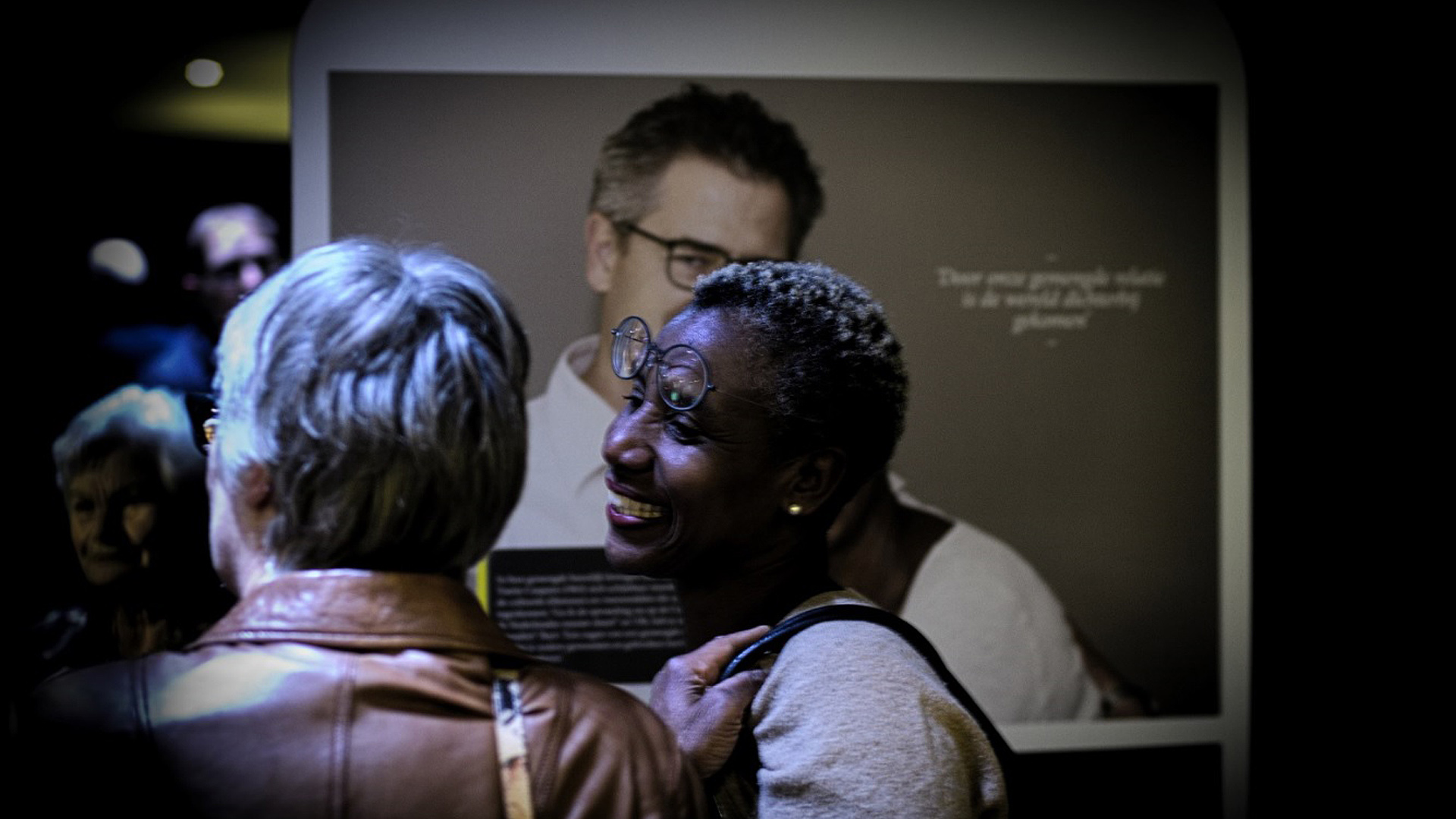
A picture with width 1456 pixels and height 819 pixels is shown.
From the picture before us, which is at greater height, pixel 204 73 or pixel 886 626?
pixel 204 73

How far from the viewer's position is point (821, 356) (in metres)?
1.82

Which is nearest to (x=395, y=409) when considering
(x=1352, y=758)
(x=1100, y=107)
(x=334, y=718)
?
(x=334, y=718)

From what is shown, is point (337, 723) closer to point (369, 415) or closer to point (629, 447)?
point (369, 415)

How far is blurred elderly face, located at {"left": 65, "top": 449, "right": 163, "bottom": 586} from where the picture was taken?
93.9 inches

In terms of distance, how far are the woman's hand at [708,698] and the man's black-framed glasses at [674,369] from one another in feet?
1.18

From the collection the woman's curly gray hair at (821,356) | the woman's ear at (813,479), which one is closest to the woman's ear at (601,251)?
the woman's curly gray hair at (821,356)

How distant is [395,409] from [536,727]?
337mm

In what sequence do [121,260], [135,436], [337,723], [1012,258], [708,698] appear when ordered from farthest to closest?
[1012,258], [121,260], [135,436], [708,698], [337,723]

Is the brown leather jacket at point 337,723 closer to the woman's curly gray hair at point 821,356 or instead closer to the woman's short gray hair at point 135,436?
the woman's curly gray hair at point 821,356

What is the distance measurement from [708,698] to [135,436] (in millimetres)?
1525

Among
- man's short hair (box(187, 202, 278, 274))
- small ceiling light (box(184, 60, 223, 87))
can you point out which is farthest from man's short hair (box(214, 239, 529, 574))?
small ceiling light (box(184, 60, 223, 87))

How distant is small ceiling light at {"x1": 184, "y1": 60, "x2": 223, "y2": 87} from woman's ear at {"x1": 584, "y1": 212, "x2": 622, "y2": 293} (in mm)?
964

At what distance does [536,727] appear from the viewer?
3.88 feet

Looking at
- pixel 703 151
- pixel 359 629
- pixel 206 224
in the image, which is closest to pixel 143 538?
pixel 206 224
